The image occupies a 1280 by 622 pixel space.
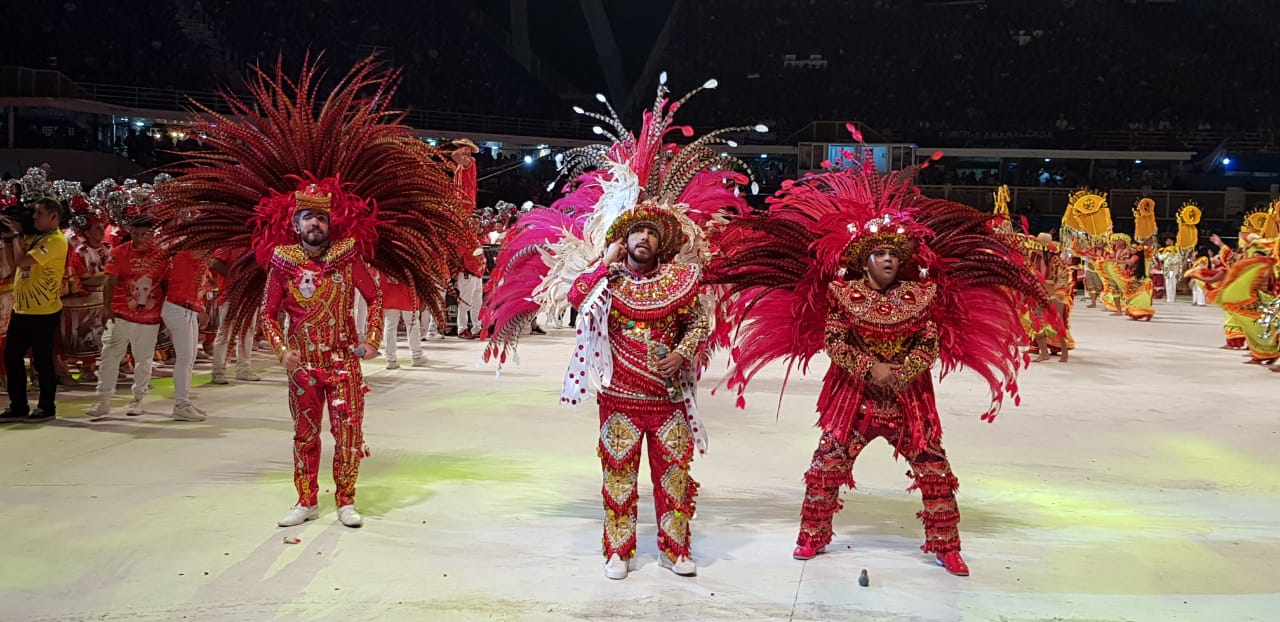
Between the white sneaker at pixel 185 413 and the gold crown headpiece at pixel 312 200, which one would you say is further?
the white sneaker at pixel 185 413

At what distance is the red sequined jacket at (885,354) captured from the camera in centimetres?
474

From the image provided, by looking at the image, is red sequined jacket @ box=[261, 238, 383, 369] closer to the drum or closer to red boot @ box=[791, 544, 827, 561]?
red boot @ box=[791, 544, 827, 561]

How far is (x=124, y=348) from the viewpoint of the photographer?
8.17 metres

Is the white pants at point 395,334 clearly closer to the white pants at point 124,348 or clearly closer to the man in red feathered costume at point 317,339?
the white pants at point 124,348

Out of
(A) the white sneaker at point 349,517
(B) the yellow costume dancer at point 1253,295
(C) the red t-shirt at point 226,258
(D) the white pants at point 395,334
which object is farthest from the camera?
(B) the yellow costume dancer at point 1253,295

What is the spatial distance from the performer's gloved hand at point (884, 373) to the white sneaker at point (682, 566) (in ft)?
3.53

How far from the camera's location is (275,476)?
6.51 metres

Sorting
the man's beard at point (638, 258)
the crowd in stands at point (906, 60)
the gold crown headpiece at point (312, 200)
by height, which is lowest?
the man's beard at point (638, 258)

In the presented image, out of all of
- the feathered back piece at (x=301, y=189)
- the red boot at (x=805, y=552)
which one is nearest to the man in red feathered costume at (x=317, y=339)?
the feathered back piece at (x=301, y=189)

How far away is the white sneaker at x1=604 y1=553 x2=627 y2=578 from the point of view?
4629mm

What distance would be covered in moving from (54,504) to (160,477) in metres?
0.69

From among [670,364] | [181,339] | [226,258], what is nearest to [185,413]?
[181,339]

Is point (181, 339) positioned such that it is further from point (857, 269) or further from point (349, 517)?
point (857, 269)

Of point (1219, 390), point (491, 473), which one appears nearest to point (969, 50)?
point (1219, 390)
